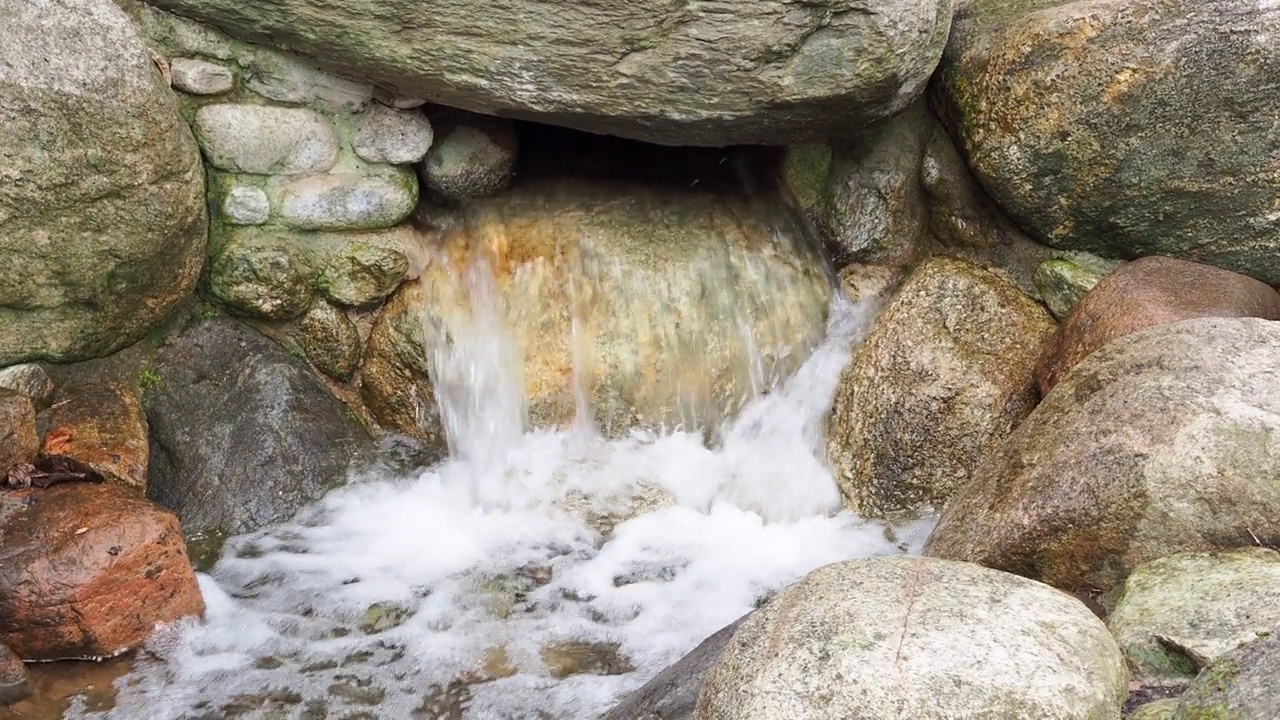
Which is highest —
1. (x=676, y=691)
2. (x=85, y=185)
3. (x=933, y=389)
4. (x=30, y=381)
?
(x=85, y=185)

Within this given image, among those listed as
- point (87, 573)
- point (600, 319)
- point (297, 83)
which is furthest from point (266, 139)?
point (87, 573)

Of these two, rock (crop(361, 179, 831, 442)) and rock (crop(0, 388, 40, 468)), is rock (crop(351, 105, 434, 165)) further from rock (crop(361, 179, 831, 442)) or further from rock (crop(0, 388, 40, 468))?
rock (crop(0, 388, 40, 468))

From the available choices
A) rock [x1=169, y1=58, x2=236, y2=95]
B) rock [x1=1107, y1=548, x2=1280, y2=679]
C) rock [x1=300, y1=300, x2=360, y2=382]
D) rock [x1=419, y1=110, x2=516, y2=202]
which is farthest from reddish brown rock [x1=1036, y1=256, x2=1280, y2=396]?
rock [x1=169, y1=58, x2=236, y2=95]

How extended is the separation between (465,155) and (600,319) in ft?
3.24

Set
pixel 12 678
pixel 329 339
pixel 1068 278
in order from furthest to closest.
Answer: pixel 329 339
pixel 1068 278
pixel 12 678

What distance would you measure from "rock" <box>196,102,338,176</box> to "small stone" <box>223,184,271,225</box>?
9 centimetres

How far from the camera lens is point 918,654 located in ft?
7.01

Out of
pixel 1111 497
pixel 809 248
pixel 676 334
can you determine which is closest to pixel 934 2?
pixel 809 248

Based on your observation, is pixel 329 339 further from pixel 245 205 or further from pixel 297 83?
pixel 297 83

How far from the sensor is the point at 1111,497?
3.04 metres

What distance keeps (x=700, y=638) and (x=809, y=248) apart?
2.27 metres

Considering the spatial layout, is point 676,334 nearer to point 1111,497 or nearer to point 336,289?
point 336,289

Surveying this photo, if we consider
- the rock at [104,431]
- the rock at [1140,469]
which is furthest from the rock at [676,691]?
the rock at [104,431]

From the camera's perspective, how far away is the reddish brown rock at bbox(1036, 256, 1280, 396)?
405 centimetres
